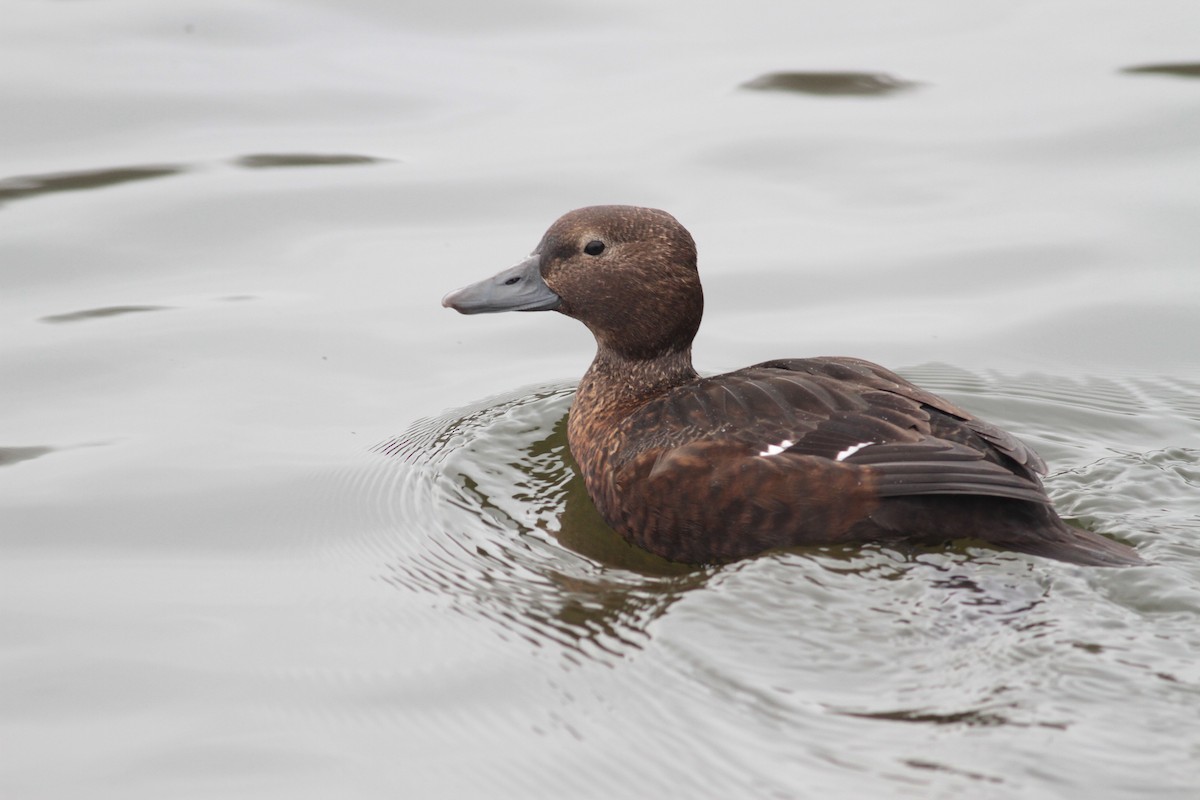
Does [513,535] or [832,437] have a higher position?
[832,437]

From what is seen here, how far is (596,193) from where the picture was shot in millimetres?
9422

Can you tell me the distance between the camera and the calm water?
4582mm

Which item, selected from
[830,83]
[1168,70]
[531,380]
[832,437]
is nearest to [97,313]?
[531,380]

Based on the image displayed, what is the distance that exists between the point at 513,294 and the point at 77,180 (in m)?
4.24

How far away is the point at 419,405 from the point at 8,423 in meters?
1.88

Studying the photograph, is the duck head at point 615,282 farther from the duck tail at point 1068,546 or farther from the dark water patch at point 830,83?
the dark water patch at point 830,83

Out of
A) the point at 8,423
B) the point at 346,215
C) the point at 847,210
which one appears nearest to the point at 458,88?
the point at 346,215

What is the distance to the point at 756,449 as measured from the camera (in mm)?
5652

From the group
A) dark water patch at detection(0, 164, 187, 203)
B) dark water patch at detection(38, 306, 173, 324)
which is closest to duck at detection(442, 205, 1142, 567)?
dark water patch at detection(38, 306, 173, 324)

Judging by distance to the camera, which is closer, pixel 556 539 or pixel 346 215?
pixel 556 539

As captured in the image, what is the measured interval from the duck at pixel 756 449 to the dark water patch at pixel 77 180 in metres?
3.89

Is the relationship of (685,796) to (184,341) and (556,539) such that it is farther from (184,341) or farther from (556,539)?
(184,341)

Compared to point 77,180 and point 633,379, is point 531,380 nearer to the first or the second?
point 633,379

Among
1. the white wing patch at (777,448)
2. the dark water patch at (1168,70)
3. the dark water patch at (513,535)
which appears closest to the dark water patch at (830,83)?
the dark water patch at (1168,70)
